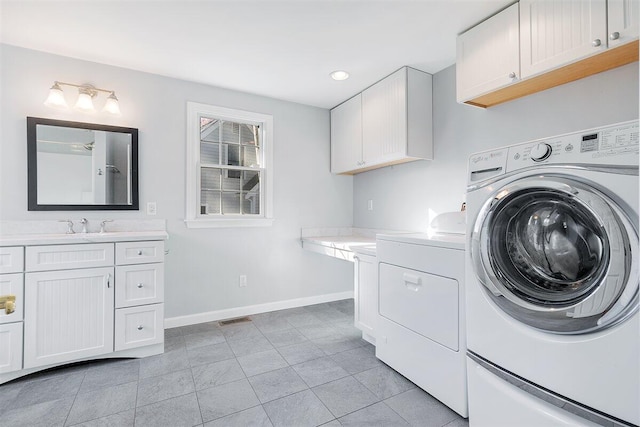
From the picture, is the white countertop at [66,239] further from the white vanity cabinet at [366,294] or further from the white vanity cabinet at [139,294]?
the white vanity cabinet at [366,294]

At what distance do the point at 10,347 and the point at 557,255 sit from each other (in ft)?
9.76

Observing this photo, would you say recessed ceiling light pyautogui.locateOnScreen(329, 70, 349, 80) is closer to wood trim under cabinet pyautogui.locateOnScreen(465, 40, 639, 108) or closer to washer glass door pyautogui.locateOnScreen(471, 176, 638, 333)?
wood trim under cabinet pyautogui.locateOnScreen(465, 40, 639, 108)

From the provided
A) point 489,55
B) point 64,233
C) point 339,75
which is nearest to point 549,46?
point 489,55

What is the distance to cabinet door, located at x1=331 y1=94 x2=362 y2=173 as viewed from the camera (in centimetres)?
313

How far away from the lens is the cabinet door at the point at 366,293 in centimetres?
227

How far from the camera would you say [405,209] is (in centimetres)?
296

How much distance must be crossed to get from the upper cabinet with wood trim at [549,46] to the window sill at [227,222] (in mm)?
2128

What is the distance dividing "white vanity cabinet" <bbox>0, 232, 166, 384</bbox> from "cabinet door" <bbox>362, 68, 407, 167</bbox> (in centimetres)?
197

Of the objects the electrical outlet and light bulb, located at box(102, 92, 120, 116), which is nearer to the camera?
light bulb, located at box(102, 92, 120, 116)

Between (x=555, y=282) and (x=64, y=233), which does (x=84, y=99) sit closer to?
(x=64, y=233)

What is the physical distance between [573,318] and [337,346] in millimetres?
1702

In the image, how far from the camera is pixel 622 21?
135 centimetres

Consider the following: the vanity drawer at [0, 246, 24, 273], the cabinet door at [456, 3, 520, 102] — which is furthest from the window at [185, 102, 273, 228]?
the cabinet door at [456, 3, 520, 102]

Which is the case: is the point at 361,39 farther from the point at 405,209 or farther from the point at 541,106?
the point at 405,209
